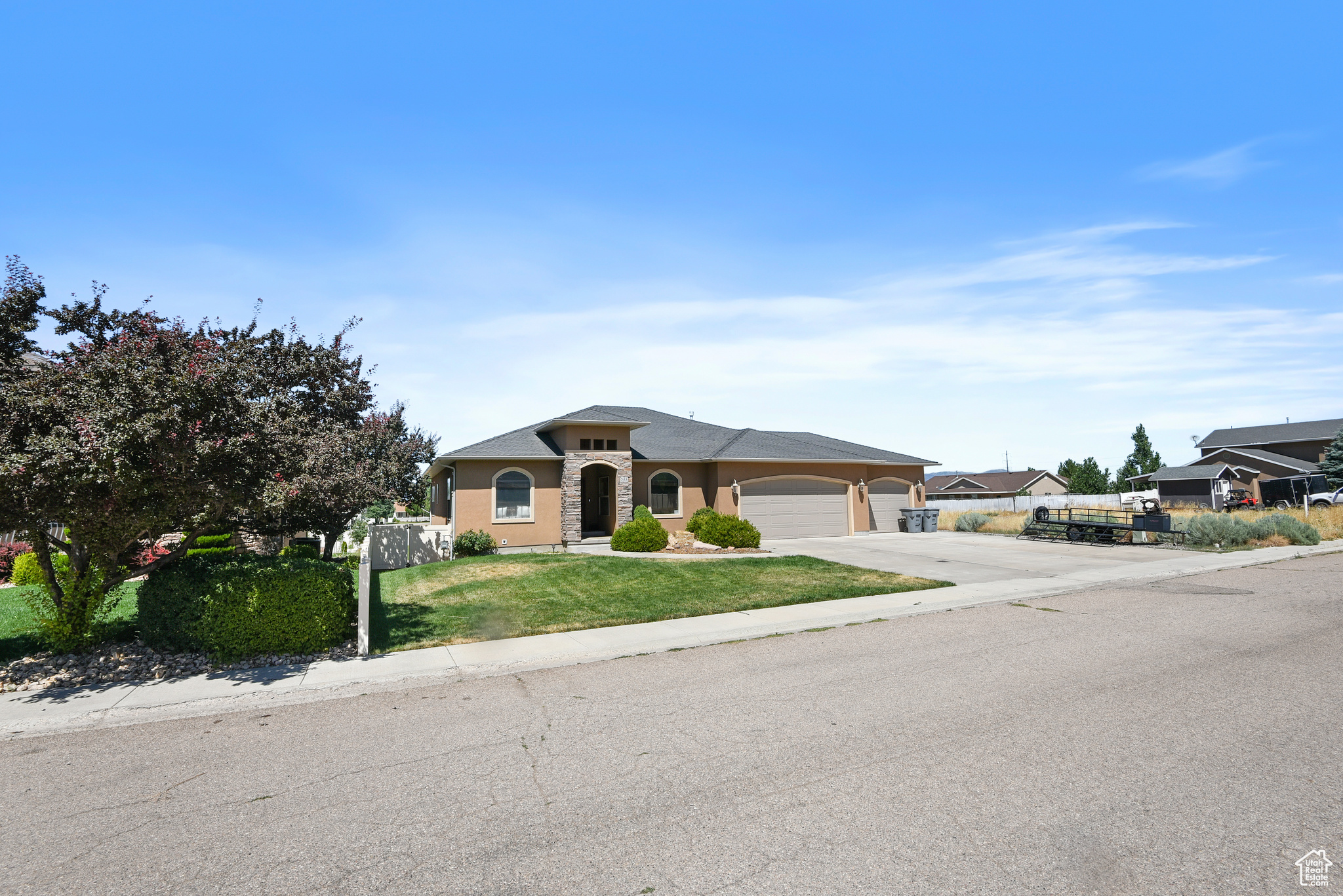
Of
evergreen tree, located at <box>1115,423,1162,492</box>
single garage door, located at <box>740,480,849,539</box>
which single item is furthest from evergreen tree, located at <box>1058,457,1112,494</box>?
single garage door, located at <box>740,480,849,539</box>

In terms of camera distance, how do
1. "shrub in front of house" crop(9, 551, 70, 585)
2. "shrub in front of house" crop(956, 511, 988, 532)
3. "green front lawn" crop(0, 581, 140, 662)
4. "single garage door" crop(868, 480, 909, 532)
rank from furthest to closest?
1. "shrub in front of house" crop(956, 511, 988, 532)
2. "single garage door" crop(868, 480, 909, 532)
3. "shrub in front of house" crop(9, 551, 70, 585)
4. "green front lawn" crop(0, 581, 140, 662)

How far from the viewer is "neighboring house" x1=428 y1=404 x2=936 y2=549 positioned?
22562 mm

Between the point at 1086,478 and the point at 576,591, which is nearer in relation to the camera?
the point at 576,591

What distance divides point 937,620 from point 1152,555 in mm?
12029

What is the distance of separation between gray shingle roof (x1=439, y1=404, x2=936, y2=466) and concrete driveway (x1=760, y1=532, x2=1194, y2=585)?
3506mm

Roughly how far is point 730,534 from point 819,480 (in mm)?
7955

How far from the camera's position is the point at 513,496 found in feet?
74.6

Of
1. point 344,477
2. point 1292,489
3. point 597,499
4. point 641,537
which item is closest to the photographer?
point 344,477

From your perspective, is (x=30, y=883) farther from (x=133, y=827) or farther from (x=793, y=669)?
(x=793, y=669)

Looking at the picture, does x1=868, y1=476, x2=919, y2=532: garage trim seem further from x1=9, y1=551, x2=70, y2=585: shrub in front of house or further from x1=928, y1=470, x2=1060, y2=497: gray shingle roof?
x1=928, y1=470, x2=1060, y2=497: gray shingle roof

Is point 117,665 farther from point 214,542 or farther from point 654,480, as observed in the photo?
point 654,480

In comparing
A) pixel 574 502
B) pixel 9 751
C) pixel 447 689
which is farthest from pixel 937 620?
pixel 574 502

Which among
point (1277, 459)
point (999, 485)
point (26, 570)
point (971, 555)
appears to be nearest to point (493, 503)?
point (26, 570)

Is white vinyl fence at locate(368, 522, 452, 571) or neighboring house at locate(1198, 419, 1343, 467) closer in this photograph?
white vinyl fence at locate(368, 522, 452, 571)
